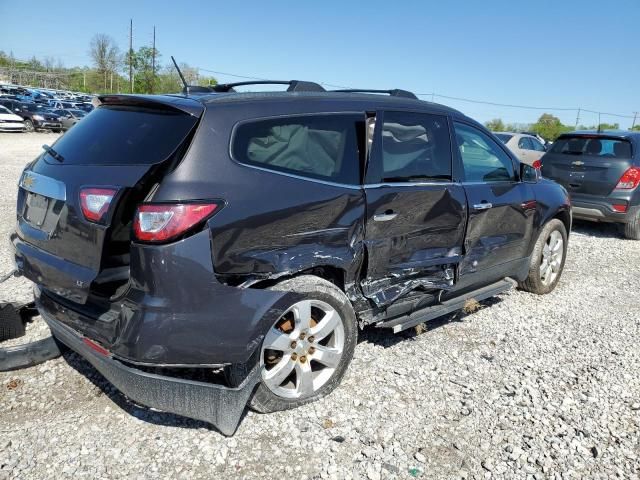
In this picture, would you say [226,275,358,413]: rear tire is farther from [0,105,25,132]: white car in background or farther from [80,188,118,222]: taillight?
[0,105,25,132]: white car in background

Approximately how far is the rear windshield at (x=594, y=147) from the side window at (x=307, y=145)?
675 centimetres

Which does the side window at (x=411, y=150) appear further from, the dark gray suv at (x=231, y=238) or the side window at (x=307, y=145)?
the side window at (x=307, y=145)

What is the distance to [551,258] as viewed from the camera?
5.55 metres

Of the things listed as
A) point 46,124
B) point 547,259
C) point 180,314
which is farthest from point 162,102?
point 46,124

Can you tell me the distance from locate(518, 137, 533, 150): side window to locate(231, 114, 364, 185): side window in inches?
495

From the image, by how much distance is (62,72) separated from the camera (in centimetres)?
8669

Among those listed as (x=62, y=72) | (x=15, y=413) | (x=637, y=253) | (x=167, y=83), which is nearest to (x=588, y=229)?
(x=637, y=253)

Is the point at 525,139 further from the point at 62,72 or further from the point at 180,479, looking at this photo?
the point at 62,72

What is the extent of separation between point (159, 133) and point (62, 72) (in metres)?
97.2

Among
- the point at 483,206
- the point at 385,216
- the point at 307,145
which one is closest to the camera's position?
the point at 307,145

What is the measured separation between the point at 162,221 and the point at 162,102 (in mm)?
756

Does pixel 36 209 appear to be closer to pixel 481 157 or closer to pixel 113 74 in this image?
pixel 481 157

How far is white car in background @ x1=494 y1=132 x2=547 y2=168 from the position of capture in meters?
14.2

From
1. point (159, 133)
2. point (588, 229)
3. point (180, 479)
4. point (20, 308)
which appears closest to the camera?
point (180, 479)
